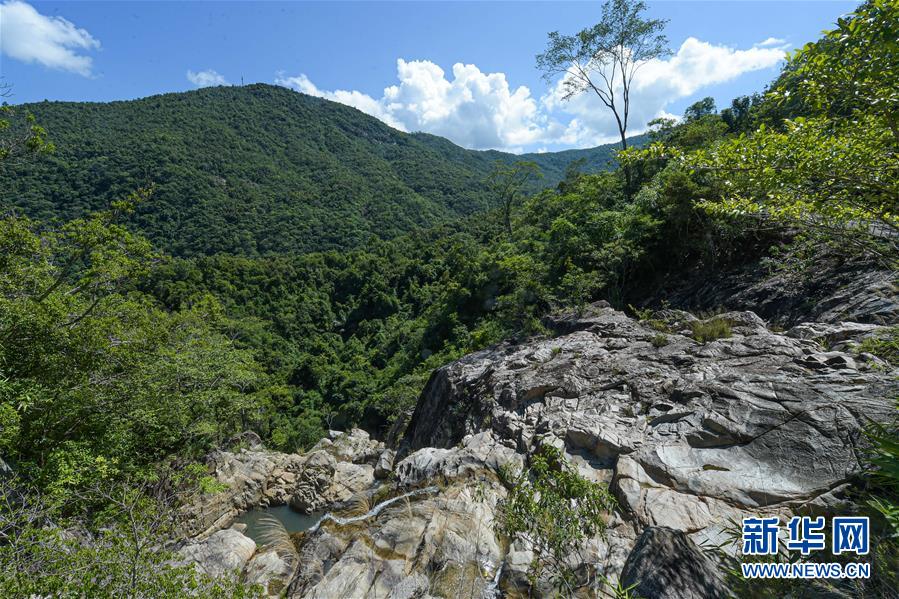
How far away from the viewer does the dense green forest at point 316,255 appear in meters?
4.16

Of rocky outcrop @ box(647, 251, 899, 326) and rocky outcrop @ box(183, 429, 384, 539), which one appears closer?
rocky outcrop @ box(647, 251, 899, 326)

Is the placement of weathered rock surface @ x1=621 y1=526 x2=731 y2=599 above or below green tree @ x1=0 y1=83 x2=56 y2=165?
below

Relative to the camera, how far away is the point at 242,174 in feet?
319

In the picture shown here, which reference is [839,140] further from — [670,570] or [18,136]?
[18,136]

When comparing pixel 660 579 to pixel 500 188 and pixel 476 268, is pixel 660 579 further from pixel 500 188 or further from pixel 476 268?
pixel 500 188

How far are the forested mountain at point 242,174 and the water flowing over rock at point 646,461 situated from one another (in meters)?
50.8

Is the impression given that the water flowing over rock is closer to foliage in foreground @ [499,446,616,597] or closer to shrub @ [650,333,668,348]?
shrub @ [650,333,668,348]

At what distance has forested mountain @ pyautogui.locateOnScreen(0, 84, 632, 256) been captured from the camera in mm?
70438

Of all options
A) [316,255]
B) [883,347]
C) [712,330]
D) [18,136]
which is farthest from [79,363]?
[316,255]

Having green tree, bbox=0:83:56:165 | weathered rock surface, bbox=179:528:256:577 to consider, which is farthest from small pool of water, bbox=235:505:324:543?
green tree, bbox=0:83:56:165

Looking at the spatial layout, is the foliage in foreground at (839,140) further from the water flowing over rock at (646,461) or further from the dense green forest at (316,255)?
the water flowing over rock at (646,461)

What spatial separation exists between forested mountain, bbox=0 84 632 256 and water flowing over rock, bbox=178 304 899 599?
50.8 meters

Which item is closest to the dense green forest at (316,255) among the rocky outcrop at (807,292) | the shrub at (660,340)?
the rocky outcrop at (807,292)

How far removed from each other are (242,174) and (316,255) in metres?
47.3
